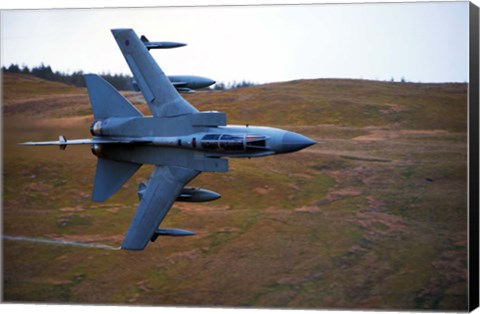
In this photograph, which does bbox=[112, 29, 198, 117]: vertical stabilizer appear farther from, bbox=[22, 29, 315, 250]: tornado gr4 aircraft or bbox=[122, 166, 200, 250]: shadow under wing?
bbox=[122, 166, 200, 250]: shadow under wing

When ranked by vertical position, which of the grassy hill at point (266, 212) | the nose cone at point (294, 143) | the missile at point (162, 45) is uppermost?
the missile at point (162, 45)

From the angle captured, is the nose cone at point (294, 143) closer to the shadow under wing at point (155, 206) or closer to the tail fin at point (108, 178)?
the shadow under wing at point (155, 206)

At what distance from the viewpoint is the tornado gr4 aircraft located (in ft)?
47.0

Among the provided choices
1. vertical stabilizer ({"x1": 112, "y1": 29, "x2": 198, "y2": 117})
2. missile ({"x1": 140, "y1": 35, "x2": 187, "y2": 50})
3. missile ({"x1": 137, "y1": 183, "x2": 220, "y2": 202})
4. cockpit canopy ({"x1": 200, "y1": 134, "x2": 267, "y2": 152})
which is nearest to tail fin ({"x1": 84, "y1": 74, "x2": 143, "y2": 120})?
vertical stabilizer ({"x1": 112, "y1": 29, "x2": 198, "y2": 117})

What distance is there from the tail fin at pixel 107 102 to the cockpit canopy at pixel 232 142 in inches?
69.6

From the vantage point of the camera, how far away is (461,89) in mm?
15500

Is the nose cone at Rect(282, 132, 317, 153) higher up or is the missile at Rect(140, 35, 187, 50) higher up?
the missile at Rect(140, 35, 187, 50)

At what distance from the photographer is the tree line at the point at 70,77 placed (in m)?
17.5

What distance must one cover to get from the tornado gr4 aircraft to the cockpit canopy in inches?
0.7

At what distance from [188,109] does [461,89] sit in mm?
5038

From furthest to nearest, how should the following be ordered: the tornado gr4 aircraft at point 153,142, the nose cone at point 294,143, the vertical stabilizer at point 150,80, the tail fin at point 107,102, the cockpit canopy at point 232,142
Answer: the tail fin at point 107,102
the vertical stabilizer at point 150,80
the tornado gr4 aircraft at point 153,142
the cockpit canopy at point 232,142
the nose cone at point 294,143

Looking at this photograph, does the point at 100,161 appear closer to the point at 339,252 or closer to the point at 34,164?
the point at 34,164

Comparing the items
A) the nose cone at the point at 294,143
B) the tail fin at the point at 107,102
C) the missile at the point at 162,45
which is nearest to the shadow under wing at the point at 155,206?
the tail fin at the point at 107,102

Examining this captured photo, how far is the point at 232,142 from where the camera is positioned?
45.6 feet
